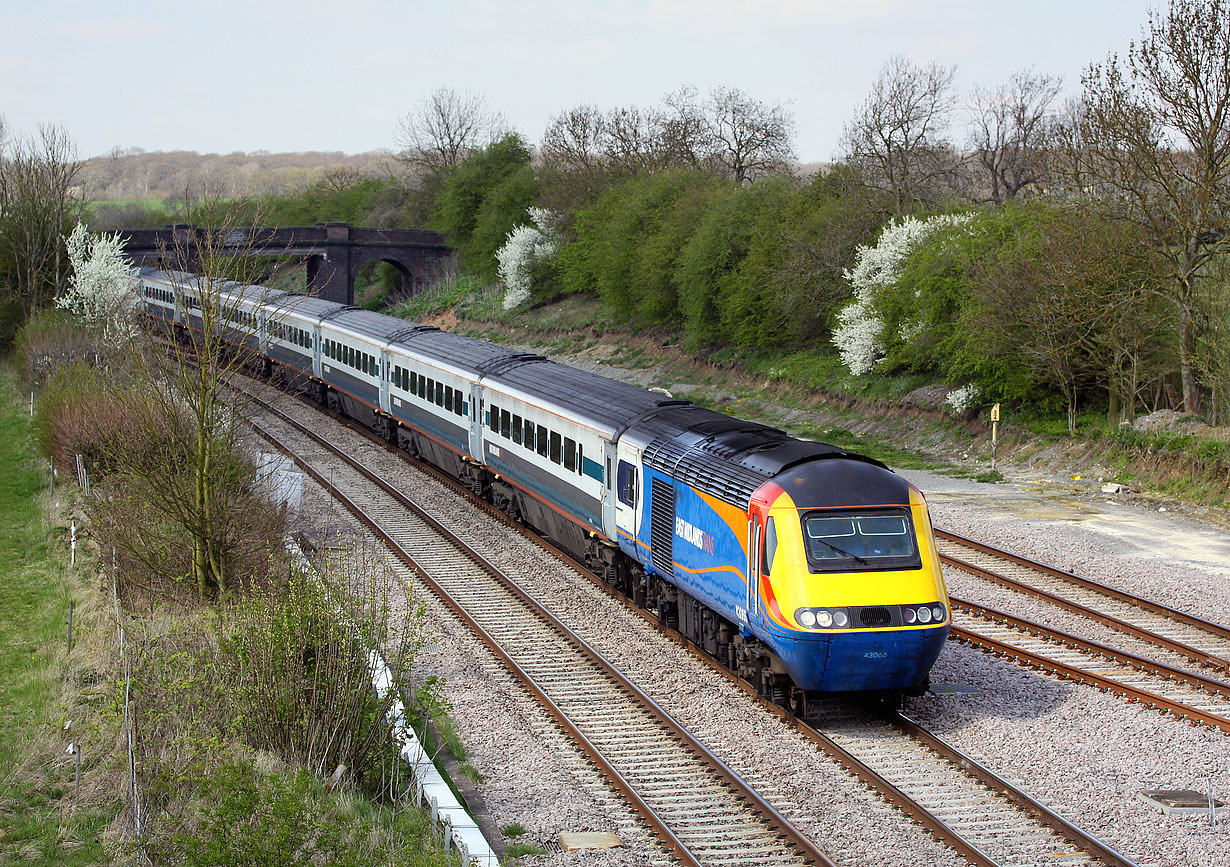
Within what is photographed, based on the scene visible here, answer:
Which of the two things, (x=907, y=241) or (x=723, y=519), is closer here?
(x=723, y=519)

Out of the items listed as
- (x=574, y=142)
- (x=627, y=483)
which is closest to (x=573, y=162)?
(x=574, y=142)

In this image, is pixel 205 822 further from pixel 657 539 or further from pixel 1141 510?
pixel 1141 510

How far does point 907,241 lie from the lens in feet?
117

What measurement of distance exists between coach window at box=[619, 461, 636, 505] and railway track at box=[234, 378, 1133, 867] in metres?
2.09

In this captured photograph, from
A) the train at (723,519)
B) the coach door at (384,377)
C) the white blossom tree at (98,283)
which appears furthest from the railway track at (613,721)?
the white blossom tree at (98,283)

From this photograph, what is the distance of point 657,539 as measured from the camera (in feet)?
49.0

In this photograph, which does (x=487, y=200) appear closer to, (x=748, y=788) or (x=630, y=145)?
(x=630, y=145)

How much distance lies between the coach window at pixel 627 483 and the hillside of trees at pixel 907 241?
22.5ft

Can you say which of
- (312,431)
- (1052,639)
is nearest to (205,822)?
(1052,639)

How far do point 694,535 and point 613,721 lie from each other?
2.53 metres

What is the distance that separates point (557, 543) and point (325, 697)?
10.3m

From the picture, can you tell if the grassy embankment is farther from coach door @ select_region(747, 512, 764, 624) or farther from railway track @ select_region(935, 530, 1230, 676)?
railway track @ select_region(935, 530, 1230, 676)

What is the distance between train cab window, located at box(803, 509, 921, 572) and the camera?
11.6 meters

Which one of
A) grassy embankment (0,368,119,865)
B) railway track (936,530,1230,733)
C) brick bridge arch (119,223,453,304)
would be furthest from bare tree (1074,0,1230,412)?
brick bridge arch (119,223,453,304)
